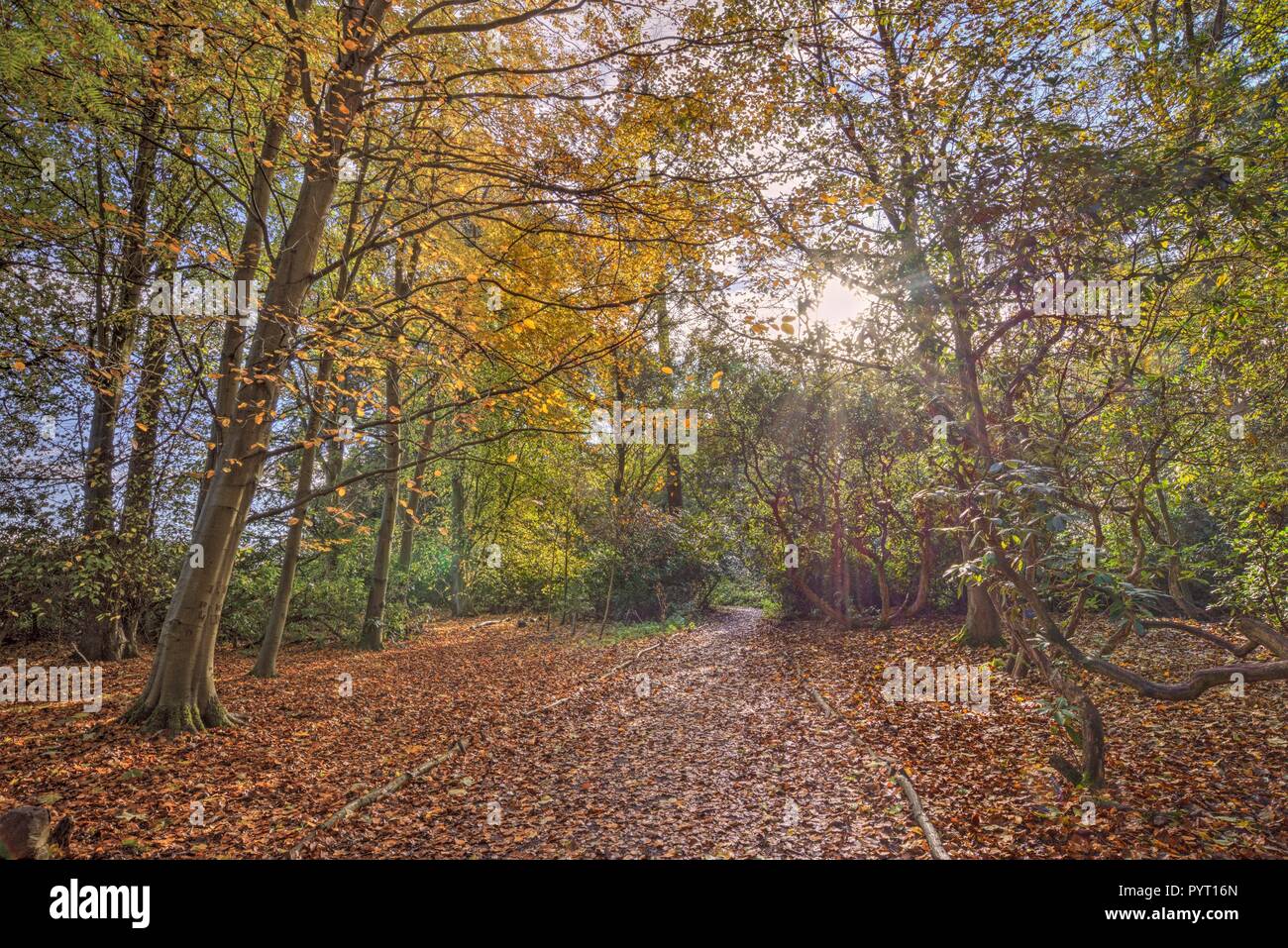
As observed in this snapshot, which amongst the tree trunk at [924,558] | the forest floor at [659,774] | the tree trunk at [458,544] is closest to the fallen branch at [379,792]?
the forest floor at [659,774]

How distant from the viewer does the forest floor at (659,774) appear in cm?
413

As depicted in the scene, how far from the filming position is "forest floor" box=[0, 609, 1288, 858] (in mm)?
4129

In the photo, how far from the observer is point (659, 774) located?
5.70 meters

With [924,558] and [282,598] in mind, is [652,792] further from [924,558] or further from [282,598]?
[924,558]

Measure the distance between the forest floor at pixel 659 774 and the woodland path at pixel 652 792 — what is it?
0.08ft

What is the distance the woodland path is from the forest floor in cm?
2

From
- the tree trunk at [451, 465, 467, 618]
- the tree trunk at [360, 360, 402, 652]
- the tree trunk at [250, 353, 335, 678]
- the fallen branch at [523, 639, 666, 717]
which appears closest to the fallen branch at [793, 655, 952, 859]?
the fallen branch at [523, 639, 666, 717]

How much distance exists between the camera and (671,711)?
807cm

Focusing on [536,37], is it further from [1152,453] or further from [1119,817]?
[1119,817]

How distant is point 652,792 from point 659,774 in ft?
1.59

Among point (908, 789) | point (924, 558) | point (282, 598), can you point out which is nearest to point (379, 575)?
point (282, 598)

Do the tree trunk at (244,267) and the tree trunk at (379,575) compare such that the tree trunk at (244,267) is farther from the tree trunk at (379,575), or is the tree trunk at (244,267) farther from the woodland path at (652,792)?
the tree trunk at (379,575)
